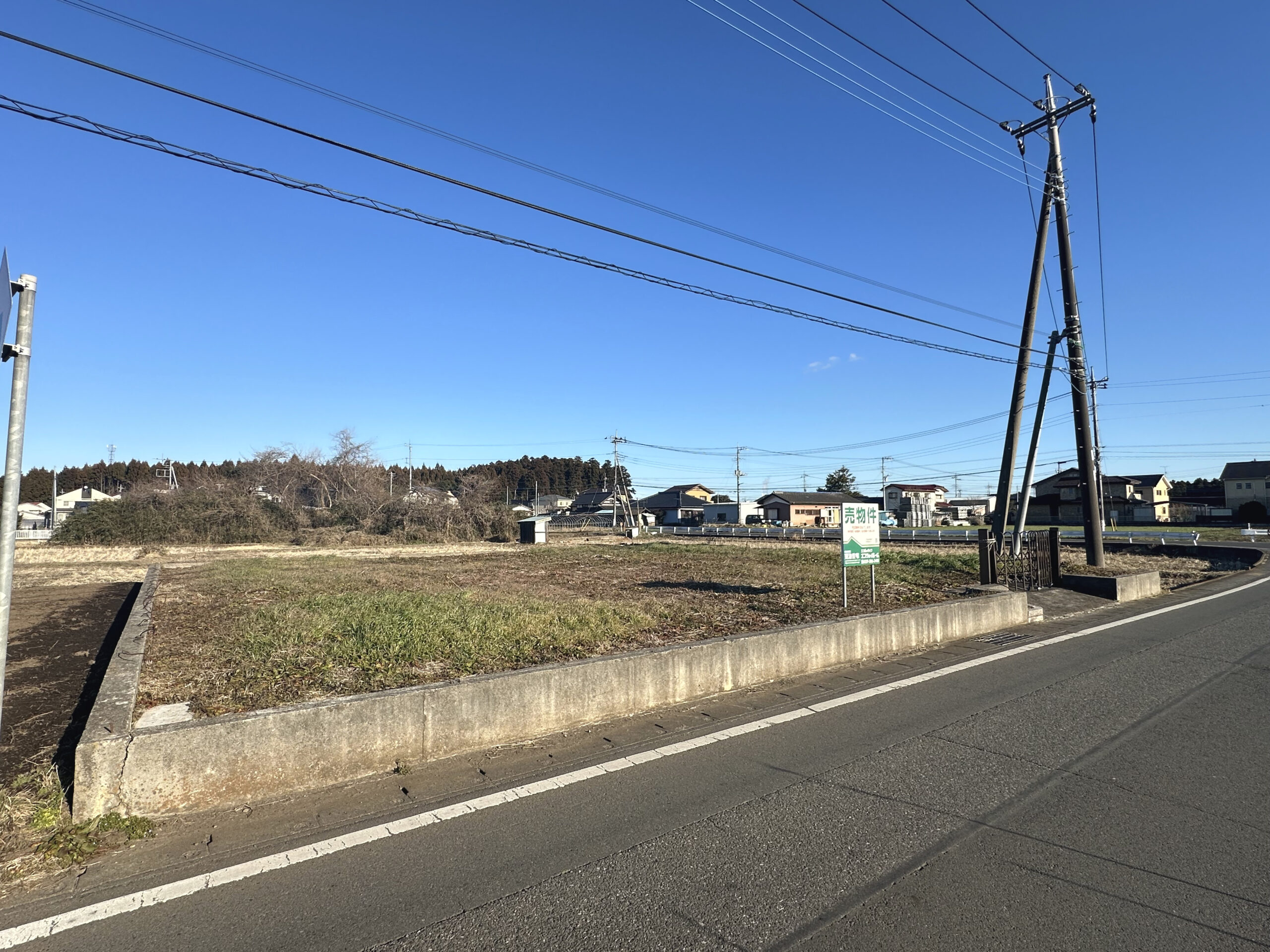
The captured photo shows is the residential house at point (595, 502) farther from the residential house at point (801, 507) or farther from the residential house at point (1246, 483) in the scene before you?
the residential house at point (1246, 483)

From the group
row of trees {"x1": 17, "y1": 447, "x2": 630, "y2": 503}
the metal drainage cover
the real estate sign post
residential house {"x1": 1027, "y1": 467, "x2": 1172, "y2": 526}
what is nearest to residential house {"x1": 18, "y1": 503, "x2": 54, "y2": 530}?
row of trees {"x1": 17, "y1": 447, "x2": 630, "y2": 503}

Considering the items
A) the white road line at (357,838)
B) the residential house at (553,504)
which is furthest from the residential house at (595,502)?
the white road line at (357,838)

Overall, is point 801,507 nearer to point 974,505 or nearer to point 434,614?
point 974,505

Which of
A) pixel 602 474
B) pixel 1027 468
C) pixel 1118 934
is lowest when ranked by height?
pixel 1118 934

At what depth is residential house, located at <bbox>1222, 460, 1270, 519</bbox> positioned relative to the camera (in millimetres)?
74625

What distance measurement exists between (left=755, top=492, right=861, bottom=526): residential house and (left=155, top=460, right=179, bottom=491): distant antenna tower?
60.3m

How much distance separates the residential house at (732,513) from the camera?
90000 mm

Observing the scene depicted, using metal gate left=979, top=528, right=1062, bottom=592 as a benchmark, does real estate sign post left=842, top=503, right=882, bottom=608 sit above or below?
above

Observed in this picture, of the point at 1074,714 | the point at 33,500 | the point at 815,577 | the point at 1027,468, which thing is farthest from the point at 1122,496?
the point at 33,500

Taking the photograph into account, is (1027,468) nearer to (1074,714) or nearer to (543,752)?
(1074,714)

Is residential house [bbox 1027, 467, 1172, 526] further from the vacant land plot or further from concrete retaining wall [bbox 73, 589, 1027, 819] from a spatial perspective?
concrete retaining wall [bbox 73, 589, 1027, 819]

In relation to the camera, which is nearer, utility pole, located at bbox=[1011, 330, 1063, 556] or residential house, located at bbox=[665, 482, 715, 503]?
utility pole, located at bbox=[1011, 330, 1063, 556]

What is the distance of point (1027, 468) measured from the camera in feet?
57.2

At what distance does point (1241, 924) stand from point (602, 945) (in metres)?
2.73
